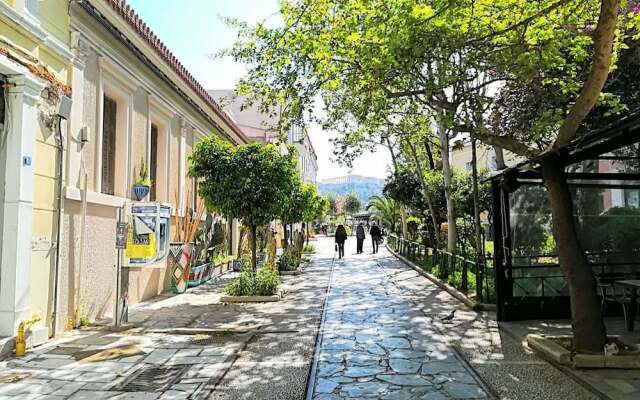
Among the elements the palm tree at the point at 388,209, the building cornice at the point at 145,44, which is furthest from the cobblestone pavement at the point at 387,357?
the palm tree at the point at 388,209

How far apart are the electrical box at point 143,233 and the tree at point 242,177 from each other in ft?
8.56

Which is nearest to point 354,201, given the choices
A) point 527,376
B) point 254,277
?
point 254,277

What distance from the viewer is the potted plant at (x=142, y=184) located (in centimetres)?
1045

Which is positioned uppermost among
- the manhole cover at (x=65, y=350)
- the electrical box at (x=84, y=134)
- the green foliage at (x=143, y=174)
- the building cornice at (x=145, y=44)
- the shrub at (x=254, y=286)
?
the building cornice at (x=145, y=44)

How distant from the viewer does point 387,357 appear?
21.2ft

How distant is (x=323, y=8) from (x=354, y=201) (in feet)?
245

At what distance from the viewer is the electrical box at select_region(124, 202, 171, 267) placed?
8398 mm

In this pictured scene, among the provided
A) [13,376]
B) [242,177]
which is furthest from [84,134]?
[13,376]

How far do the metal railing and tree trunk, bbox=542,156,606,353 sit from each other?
363 cm

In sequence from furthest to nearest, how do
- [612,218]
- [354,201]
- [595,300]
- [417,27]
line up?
[354,201] → [612,218] → [417,27] → [595,300]

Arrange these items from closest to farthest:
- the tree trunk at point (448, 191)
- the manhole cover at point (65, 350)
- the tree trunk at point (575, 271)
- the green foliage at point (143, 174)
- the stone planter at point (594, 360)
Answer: the stone planter at point (594, 360)
the tree trunk at point (575, 271)
the manhole cover at point (65, 350)
the green foliage at point (143, 174)
the tree trunk at point (448, 191)

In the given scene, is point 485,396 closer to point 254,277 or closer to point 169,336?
point 169,336

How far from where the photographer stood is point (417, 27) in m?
6.64

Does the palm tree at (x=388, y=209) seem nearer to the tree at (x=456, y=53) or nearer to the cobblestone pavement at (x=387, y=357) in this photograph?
the cobblestone pavement at (x=387, y=357)
